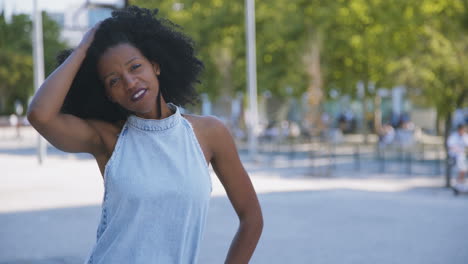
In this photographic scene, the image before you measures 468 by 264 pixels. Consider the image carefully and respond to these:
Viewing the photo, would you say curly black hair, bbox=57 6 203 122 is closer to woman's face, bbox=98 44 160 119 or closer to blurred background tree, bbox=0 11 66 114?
woman's face, bbox=98 44 160 119

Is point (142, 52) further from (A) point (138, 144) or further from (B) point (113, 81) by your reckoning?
(A) point (138, 144)

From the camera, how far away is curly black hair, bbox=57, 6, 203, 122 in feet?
7.30

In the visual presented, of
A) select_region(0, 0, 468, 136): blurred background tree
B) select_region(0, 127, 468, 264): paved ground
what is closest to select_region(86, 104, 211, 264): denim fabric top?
select_region(0, 127, 468, 264): paved ground

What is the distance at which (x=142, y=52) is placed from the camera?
2.32m

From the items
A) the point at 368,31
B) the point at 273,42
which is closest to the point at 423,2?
the point at 368,31

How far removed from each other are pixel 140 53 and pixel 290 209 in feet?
28.3

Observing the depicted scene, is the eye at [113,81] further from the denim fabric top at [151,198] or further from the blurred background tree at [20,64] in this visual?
the blurred background tree at [20,64]

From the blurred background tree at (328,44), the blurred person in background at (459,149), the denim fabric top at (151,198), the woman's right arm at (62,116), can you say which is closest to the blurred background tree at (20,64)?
the blurred background tree at (328,44)

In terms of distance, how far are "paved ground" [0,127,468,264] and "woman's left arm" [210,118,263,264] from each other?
4.59 metres

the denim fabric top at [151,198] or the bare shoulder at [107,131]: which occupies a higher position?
the bare shoulder at [107,131]

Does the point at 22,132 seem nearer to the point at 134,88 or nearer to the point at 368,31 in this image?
the point at 368,31

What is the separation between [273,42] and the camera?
108 ft

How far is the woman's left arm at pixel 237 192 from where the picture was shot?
2270mm

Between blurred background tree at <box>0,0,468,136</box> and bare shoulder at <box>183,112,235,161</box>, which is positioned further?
blurred background tree at <box>0,0,468,136</box>
